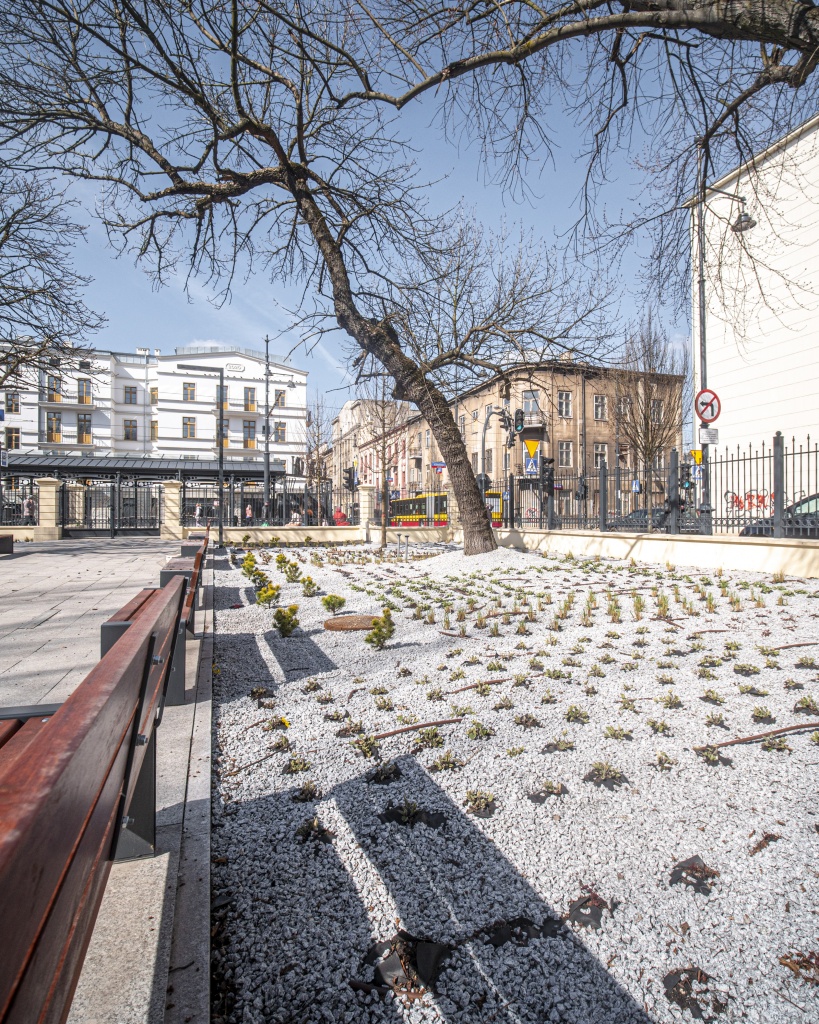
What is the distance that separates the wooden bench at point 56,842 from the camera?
526 mm

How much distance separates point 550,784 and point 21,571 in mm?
11461

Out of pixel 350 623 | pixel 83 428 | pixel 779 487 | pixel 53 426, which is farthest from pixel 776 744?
pixel 53 426

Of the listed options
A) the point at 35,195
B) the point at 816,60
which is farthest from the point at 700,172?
the point at 35,195

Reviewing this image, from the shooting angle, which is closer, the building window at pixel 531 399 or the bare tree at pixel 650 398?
the building window at pixel 531 399

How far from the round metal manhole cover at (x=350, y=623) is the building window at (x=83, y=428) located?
183ft

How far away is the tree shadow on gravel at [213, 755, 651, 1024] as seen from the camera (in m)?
1.61

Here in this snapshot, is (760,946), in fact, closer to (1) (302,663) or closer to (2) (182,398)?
(1) (302,663)

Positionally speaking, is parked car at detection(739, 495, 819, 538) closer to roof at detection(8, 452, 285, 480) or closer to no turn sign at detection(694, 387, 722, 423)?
no turn sign at detection(694, 387, 722, 423)

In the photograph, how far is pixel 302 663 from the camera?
4621mm

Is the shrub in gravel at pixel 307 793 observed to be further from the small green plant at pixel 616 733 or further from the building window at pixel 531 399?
the building window at pixel 531 399

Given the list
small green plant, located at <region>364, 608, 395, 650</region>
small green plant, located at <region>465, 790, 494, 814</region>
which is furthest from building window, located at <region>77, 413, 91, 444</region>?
small green plant, located at <region>465, 790, 494, 814</region>

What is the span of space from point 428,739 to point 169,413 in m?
56.5

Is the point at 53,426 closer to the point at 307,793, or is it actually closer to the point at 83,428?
the point at 83,428

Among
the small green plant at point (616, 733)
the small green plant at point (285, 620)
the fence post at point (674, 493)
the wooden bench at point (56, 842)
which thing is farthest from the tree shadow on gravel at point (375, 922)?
the fence post at point (674, 493)
